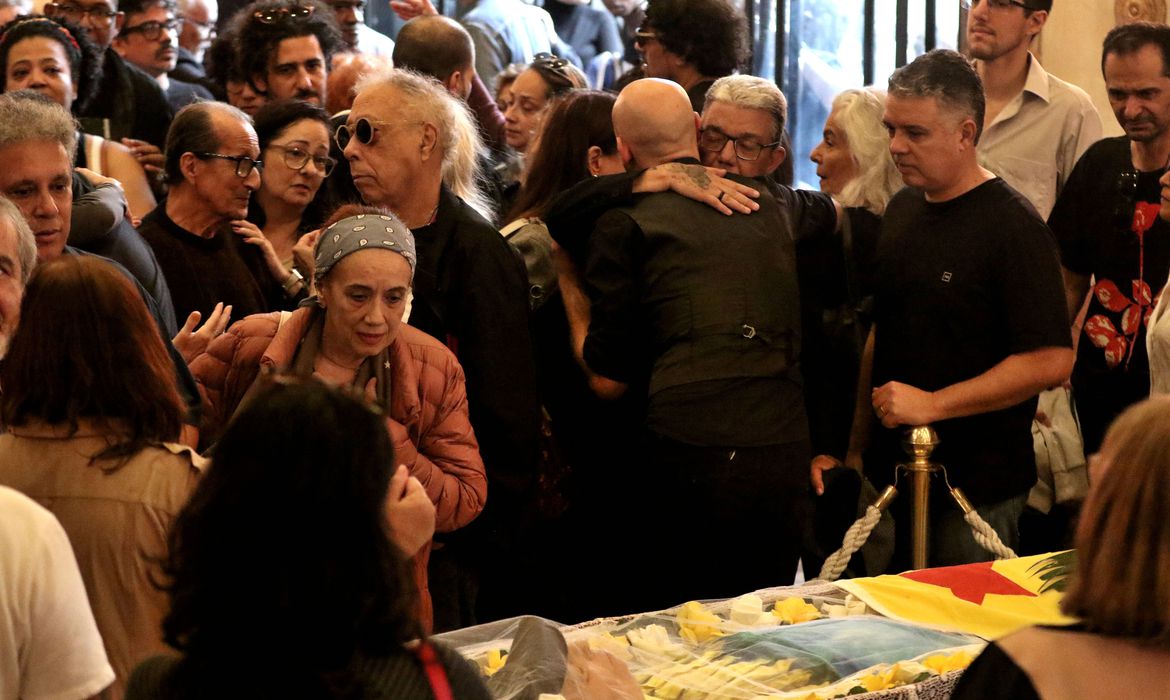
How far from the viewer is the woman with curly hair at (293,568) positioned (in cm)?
149

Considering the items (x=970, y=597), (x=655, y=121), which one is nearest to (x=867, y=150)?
(x=655, y=121)

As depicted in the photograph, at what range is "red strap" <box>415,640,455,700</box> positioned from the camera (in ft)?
5.14

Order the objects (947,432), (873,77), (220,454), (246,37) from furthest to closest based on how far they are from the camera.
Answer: (873,77) → (246,37) → (947,432) → (220,454)

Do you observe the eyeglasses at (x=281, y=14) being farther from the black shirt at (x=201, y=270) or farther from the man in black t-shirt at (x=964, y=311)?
the man in black t-shirt at (x=964, y=311)

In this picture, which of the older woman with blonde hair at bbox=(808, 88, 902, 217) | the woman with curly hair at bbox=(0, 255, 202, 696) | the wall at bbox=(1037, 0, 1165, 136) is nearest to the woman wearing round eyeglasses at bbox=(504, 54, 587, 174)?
the older woman with blonde hair at bbox=(808, 88, 902, 217)

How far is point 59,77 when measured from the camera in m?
4.35

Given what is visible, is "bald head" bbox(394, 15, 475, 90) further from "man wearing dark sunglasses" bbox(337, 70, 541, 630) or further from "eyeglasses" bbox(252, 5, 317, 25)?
"man wearing dark sunglasses" bbox(337, 70, 541, 630)

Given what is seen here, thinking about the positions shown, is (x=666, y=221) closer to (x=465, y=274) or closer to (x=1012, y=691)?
(x=465, y=274)

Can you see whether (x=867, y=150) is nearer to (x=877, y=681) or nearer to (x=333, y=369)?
(x=333, y=369)

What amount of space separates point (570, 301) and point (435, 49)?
47.7 inches

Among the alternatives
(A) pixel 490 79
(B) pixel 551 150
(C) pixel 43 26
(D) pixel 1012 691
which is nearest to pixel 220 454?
(D) pixel 1012 691

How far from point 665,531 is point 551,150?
1.08 meters

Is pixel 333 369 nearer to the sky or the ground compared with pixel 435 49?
nearer to the ground

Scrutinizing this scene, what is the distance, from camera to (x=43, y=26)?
14.4 ft
